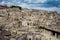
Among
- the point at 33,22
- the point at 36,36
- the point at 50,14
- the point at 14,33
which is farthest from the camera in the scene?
the point at 50,14

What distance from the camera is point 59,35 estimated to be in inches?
280

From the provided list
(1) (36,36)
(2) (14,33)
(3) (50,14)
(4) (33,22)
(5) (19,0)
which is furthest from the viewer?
(5) (19,0)

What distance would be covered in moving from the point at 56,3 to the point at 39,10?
3.23 feet

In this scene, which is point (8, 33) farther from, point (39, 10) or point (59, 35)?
point (39, 10)

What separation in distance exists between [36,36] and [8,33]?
99cm

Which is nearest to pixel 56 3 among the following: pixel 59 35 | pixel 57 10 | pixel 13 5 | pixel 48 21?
pixel 57 10

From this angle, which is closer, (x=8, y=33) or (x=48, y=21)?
(x=8, y=33)

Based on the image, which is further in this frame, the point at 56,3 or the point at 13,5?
the point at 13,5

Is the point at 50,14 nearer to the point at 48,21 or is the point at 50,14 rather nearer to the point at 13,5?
the point at 48,21

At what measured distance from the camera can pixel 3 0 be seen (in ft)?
37.7

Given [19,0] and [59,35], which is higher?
Result: [19,0]

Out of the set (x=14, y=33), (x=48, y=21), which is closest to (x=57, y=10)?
(x=48, y=21)

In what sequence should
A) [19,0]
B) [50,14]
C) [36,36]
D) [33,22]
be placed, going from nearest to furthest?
1. [36,36]
2. [33,22]
3. [50,14]
4. [19,0]

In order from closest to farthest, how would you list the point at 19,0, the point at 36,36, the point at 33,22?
1. the point at 36,36
2. the point at 33,22
3. the point at 19,0
